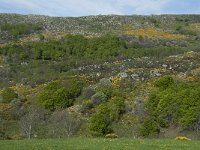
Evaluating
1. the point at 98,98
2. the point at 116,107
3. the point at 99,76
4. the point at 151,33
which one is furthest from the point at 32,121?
the point at 151,33

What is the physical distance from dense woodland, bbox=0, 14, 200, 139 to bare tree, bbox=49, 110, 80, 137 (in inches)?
5.1

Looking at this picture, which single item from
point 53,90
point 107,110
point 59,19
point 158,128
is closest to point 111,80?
point 53,90

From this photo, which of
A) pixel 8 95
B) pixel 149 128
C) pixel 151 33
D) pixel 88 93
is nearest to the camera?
pixel 149 128

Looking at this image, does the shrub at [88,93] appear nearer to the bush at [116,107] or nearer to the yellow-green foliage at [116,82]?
the yellow-green foliage at [116,82]

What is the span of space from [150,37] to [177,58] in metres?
31.8

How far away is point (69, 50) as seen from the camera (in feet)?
367

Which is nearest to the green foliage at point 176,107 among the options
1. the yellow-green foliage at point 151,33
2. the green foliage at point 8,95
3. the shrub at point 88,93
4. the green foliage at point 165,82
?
the green foliage at point 165,82

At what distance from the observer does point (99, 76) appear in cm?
8438

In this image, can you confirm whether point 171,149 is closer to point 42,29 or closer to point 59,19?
point 42,29

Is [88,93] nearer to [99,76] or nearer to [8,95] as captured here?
[99,76]

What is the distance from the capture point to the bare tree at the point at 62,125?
178 ft

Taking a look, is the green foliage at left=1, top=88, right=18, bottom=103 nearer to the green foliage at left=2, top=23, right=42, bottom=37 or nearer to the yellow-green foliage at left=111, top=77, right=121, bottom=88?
the yellow-green foliage at left=111, top=77, right=121, bottom=88

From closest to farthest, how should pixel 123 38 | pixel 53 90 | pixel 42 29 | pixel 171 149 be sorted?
pixel 171 149
pixel 53 90
pixel 123 38
pixel 42 29

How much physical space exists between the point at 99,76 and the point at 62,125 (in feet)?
94.6
